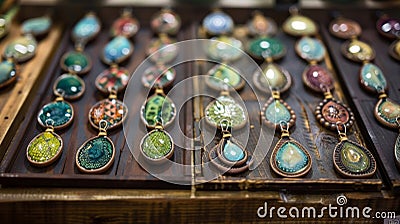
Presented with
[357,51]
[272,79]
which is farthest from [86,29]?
[357,51]

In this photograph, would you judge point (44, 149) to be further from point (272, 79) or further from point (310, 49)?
point (310, 49)

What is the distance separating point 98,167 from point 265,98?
18.9 inches

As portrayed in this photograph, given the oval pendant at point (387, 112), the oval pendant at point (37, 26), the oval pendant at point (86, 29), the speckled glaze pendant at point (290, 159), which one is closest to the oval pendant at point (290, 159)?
the speckled glaze pendant at point (290, 159)

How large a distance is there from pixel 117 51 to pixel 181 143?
A: 1.39 ft

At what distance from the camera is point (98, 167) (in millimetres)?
956

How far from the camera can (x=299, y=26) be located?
1396 mm

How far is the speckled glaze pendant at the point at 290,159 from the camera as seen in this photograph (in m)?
0.95

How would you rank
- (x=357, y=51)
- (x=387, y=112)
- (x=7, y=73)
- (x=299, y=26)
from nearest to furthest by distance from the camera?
1. (x=387, y=112)
2. (x=7, y=73)
3. (x=357, y=51)
4. (x=299, y=26)

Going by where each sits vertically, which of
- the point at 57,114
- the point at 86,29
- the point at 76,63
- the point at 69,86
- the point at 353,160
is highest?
the point at 86,29

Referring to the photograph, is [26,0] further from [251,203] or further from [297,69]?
[251,203]

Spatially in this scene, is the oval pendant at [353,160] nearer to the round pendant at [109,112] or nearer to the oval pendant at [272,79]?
the oval pendant at [272,79]

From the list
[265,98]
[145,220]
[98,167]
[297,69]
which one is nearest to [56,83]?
[98,167]

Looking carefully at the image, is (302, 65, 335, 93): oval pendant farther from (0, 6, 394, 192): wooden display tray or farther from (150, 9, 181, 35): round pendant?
(150, 9, 181, 35): round pendant

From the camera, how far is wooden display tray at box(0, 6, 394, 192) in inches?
36.9
